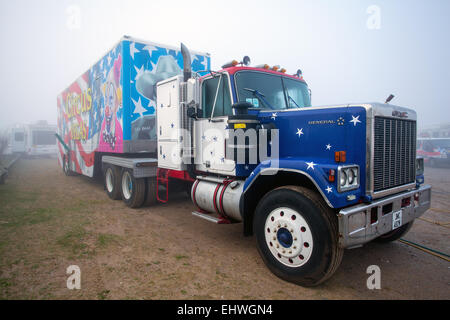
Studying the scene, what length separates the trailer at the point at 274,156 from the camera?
3314 mm

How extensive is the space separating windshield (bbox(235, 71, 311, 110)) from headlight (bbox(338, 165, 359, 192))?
1828 mm

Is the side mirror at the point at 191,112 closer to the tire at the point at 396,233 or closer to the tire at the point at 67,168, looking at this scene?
the tire at the point at 396,233

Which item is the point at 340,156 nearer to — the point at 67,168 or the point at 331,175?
the point at 331,175

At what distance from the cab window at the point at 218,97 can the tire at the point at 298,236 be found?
1817 mm

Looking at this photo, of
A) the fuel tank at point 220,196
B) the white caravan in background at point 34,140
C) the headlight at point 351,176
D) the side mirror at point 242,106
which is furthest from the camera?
the white caravan in background at point 34,140

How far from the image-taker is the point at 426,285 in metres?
3.50

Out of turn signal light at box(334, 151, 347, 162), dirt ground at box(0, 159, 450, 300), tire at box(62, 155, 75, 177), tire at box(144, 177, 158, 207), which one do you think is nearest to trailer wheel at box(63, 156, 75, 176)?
tire at box(62, 155, 75, 177)

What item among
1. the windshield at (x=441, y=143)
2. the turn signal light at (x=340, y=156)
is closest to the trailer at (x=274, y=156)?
the turn signal light at (x=340, y=156)

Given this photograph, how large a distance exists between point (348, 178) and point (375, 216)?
1.97 ft

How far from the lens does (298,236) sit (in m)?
3.42

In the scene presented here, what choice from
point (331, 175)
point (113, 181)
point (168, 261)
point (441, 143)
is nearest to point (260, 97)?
point (331, 175)

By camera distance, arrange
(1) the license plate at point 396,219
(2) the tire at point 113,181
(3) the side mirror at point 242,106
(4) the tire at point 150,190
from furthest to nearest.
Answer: (2) the tire at point 113,181 < (4) the tire at point 150,190 < (3) the side mirror at point 242,106 < (1) the license plate at point 396,219

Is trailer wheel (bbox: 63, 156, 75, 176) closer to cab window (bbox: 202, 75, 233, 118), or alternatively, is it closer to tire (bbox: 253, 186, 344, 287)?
cab window (bbox: 202, 75, 233, 118)
